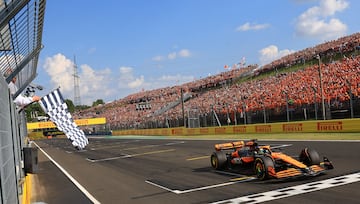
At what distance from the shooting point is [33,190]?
1185 cm

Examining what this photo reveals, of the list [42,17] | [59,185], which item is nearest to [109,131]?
[59,185]

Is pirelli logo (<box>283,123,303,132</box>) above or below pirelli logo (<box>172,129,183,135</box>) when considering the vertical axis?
above

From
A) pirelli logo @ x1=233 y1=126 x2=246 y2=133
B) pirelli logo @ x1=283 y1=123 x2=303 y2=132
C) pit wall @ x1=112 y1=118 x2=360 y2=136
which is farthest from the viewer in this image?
pirelli logo @ x1=233 y1=126 x2=246 y2=133

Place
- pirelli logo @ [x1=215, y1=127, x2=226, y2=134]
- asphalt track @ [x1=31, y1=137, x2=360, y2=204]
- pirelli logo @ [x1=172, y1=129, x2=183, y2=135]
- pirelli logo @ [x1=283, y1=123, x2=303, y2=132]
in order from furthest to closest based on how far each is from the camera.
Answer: pirelli logo @ [x1=172, y1=129, x2=183, y2=135]
pirelli logo @ [x1=215, y1=127, x2=226, y2=134]
pirelli logo @ [x1=283, y1=123, x2=303, y2=132]
asphalt track @ [x1=31, y1=137, x2=360, y2=204]

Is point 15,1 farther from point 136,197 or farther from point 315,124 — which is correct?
point 315,124

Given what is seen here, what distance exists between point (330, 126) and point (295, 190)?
15781mm

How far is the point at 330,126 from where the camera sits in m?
22.6

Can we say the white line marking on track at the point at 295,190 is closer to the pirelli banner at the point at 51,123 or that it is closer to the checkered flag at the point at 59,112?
the checkered flag at the point at 59,112

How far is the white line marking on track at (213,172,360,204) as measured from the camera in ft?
24.7

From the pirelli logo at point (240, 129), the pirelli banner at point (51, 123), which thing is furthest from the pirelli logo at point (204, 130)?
the pirelli banner at point (51, 123)

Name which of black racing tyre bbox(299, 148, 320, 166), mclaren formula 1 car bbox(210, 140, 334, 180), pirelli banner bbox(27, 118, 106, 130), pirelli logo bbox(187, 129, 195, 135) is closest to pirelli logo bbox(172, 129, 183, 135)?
pirelli logo bbox(187, 129, 195, 135)

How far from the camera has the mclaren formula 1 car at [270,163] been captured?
8891 mm

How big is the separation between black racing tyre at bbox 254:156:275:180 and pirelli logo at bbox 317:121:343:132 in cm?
1394

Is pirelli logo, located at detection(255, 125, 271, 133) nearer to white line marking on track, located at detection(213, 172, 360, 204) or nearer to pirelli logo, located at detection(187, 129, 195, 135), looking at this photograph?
pirelli logo, located at detection(187, 129, 195, 135)
